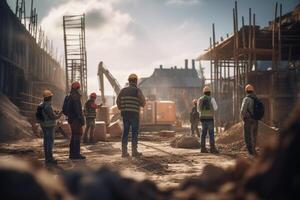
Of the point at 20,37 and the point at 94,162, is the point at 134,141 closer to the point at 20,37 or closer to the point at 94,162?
the point at 94,162

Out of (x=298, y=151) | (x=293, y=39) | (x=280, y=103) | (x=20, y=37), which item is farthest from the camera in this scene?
(x=20, y=37)

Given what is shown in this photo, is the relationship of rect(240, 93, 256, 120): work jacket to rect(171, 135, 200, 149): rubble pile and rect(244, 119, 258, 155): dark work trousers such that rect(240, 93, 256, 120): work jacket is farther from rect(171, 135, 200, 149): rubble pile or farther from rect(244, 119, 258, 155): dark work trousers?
rect(171, 135, 200, 149): rubble pile

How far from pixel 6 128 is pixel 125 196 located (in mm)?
15363

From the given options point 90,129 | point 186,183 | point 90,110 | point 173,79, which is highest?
point 173,79

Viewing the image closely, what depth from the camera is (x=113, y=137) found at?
16156mm

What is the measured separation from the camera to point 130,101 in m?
8.89

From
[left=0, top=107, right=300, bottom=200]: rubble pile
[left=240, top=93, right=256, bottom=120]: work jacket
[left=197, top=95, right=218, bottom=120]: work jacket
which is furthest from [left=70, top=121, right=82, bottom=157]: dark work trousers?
[left=0, top=107, right=300, bottom=200]: rubble pile

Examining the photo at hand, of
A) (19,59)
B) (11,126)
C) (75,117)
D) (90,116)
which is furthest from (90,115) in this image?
(19,59)

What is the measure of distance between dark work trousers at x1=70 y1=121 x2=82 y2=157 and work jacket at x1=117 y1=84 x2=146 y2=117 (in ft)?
4.25

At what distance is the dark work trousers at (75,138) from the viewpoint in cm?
852

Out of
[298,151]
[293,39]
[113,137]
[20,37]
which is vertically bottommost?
[113,137]

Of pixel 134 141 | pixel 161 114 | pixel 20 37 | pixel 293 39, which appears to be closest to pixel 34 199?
pixel 134 141

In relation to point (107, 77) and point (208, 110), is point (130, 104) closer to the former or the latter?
point (208, 110)

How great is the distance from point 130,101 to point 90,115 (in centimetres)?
434
